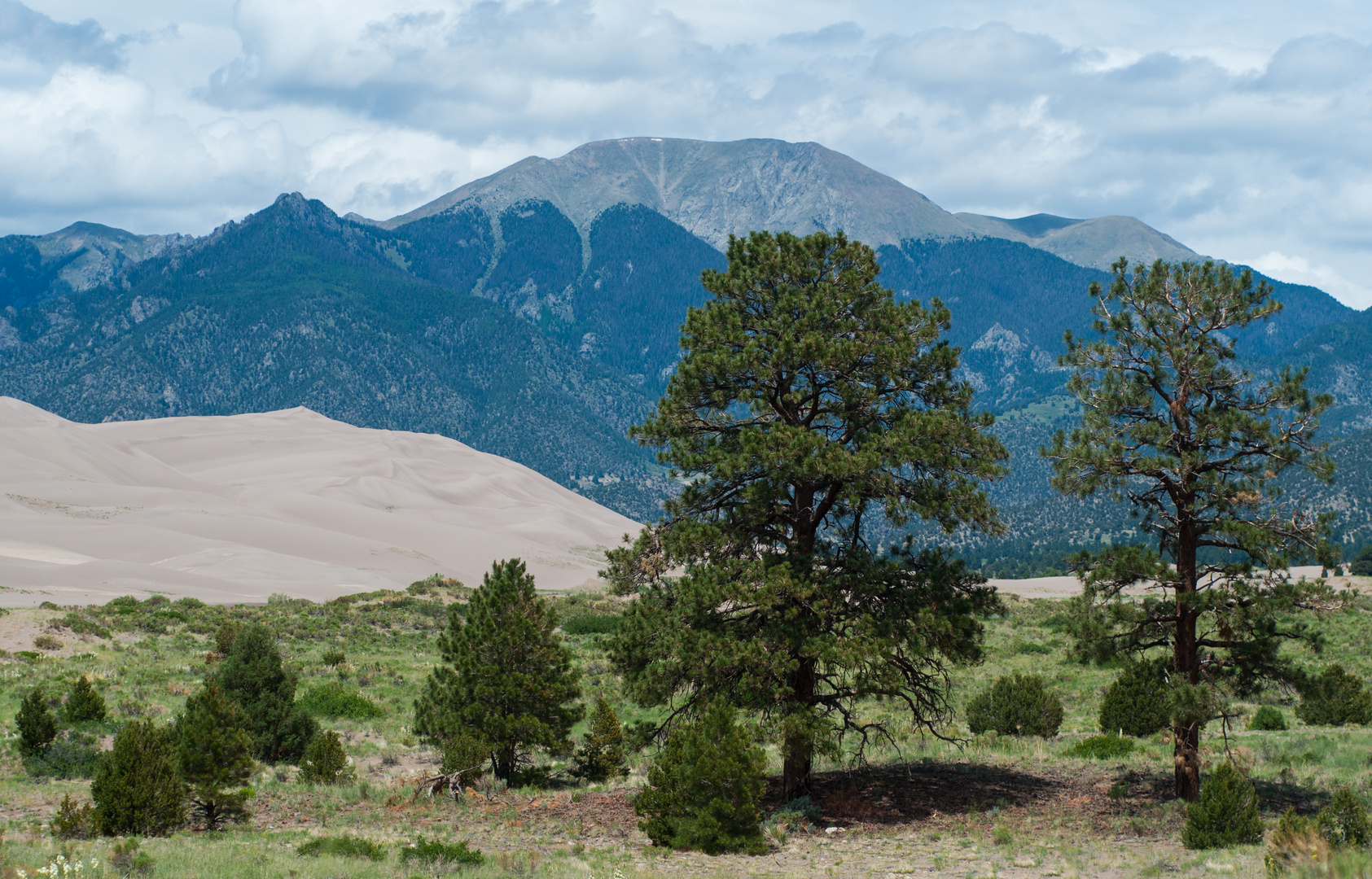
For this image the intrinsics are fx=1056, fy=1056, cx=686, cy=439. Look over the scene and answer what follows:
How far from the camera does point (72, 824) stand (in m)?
12.9

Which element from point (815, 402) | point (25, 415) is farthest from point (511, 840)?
point (25, 415)

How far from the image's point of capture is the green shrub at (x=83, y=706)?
2097 cm

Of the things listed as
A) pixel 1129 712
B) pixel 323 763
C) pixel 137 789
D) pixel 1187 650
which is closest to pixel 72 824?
pixel 137 789

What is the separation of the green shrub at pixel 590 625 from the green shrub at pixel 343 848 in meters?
32.4

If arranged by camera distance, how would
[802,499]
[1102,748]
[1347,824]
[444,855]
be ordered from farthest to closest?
[1102,748] < [802,499] < [444,855] < [1347,824]

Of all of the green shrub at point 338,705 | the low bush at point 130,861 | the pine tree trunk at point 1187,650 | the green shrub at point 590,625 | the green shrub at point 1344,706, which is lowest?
the green shrub at point 338,705

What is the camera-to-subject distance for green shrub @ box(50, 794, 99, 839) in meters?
12.8

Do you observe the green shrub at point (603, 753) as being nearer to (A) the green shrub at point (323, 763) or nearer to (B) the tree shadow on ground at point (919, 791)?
(B) the tree shadow on ground at point (919, 791)

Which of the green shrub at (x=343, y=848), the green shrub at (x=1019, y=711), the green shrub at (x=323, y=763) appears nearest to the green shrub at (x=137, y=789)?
the green shrub at (x=343, y=848)

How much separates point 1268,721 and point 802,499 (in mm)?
14462

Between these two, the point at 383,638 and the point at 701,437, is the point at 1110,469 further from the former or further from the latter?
the point at 383,638

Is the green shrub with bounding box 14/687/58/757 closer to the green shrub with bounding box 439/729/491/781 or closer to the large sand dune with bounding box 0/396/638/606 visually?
the green shrub with bounding box 439/729/491/781

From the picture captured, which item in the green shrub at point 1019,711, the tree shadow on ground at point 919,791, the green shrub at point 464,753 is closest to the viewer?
the tree shadow on ground at point 919,791

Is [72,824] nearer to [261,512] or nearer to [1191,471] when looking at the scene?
[1191,471]
